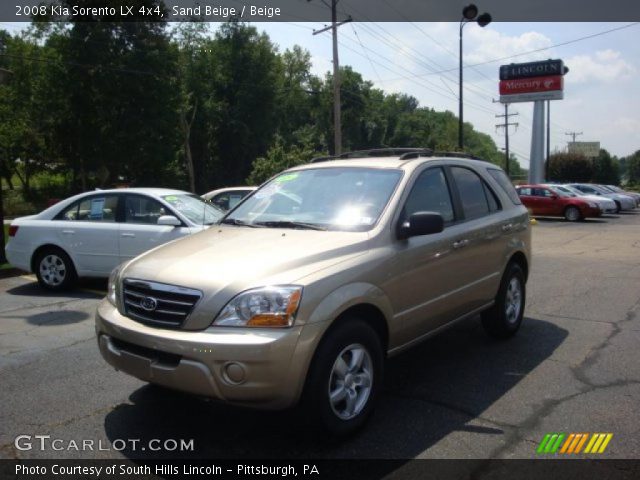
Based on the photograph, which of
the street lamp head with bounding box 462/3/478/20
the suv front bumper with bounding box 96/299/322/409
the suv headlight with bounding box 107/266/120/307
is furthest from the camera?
the street lamp head with bounding box 462/3/478/20

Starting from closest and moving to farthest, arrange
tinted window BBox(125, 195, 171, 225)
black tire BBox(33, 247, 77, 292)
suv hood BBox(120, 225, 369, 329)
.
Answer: suv hood BBox(120, 225, 369, 329) < tinted window BBox(125, 195, 171, 225) < black tire BBox(33, 247, 77, 292)

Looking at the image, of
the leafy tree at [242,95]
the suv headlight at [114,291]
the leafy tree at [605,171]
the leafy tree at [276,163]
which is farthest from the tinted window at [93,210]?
the leafy tree at [605,171]

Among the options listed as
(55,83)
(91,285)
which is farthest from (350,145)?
(91,285)

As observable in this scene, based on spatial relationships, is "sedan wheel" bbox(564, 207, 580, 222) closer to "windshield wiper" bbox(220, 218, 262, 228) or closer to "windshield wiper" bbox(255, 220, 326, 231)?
"windshield wiper" bbox(220, 218, 262, 228)

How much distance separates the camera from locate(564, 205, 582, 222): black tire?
24656 millimetres

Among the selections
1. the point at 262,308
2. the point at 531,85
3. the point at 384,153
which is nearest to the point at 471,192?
the point at 384,153

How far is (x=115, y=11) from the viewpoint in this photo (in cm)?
3447

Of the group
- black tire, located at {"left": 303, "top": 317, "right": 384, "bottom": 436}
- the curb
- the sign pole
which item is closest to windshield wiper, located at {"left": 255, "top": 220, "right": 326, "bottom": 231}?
black tire, located at {"left": 303, "top": 317, "right": 384, "bottom": 436}

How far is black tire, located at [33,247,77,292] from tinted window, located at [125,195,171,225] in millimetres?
1160

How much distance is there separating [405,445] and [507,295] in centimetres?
275

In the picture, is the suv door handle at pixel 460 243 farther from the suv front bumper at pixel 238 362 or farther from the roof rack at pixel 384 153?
the suv front bumper at pixel 238 362

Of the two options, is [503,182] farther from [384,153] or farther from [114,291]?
[114,291]

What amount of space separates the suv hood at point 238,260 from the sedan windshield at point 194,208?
4060 millimetres

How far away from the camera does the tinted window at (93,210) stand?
8461 millimetres
